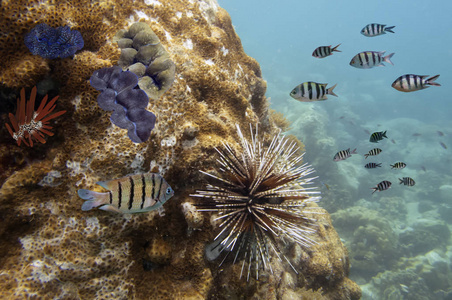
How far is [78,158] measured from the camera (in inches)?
91.2

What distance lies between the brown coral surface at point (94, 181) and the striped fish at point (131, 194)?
777 millimetres

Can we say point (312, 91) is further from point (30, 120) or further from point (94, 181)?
point (30, 120)

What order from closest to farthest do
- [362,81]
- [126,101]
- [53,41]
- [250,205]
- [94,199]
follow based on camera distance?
1. [94,199]
2. [126,101]
3. [53,41]
4. [250,205]
5. [362,81]

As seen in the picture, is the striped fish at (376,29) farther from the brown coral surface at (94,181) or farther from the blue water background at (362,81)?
the blue water background at (362,81)

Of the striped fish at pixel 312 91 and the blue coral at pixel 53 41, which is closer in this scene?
the blue coral at pixel 53 41

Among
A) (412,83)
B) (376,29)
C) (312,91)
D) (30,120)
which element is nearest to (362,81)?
(376,29)

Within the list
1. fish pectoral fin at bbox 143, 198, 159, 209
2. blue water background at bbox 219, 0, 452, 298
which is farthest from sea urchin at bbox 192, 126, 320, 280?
blue water background at bbox 219, 0, 452, 298

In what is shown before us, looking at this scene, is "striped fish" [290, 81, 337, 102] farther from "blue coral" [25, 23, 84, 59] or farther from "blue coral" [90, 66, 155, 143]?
"blue coral" [25, 23, 84, 59]

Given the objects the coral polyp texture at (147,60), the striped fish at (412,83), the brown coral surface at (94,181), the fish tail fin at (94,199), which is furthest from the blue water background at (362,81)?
the fish tail fin at (94,199)

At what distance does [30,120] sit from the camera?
212 cm

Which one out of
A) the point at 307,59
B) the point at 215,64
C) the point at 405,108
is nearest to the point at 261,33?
the point at 307,59

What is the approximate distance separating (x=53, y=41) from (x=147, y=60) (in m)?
0.89

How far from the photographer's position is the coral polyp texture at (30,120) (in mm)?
2066

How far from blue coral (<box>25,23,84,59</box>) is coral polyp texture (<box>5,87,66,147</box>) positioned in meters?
0.45
